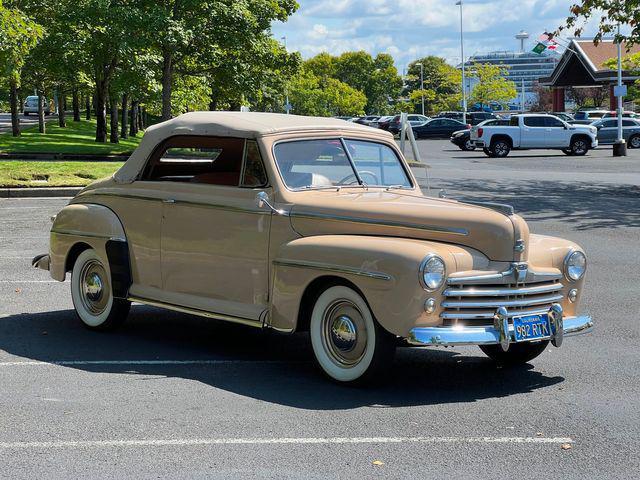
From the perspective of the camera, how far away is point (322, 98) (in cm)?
9888

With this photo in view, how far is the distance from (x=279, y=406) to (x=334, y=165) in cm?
218

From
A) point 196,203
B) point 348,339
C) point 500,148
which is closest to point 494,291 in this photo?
point 348,339

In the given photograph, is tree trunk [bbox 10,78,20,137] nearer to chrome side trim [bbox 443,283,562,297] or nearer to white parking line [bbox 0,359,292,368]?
white parking line [bbox 0,359,292,368]

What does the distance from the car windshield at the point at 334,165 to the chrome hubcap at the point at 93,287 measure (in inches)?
83.7

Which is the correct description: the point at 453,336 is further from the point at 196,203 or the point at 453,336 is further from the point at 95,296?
the point at 95,296

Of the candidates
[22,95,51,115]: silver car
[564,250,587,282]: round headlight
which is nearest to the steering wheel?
[564,250,587,282]: round headlight

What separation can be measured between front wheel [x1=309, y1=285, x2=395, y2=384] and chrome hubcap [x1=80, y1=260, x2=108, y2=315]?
250 centimetres

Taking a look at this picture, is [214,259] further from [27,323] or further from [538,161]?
[538,161]

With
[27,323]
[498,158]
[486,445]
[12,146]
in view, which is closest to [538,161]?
[498,158]

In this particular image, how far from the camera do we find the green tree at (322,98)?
94562 millimetres

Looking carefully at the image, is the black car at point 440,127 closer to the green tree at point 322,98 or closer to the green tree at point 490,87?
the green tree at point 322,98

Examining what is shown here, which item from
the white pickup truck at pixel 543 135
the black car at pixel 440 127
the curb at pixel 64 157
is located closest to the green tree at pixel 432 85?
the black car at pixel 440 127

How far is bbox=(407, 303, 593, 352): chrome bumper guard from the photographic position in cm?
635

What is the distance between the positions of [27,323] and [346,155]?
3.32 m
